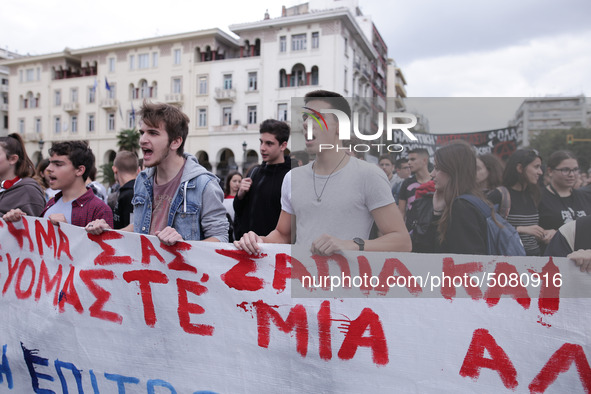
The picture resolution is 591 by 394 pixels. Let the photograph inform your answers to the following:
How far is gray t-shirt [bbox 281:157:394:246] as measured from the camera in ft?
6.89

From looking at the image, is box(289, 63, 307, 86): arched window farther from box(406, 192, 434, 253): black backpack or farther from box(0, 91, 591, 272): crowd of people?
box(406, 192, 434, 253): black backpack

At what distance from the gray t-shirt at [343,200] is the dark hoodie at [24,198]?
6.92 ft

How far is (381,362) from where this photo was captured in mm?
2027

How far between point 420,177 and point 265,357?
1.03m

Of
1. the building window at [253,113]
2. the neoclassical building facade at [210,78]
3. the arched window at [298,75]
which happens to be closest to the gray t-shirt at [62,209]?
the neoclassical building facade at [210,78]

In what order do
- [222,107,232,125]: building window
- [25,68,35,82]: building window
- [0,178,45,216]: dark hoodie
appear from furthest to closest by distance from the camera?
1. [25,68,35,82]: building window
2. [222,107,232,125]: building window
3. [0,178,45,216]: dark hoodie

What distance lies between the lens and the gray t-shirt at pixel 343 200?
210 centimetres

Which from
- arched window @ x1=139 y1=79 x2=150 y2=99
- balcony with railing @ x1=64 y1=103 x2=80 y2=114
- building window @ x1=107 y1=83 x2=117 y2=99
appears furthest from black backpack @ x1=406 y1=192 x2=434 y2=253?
balcony with railing @ x1=64 y1=103 x2=80 y2=114

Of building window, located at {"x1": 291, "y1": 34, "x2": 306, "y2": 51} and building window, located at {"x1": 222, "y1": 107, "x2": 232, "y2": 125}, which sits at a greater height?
building window, located at {"x1": 291, "y1": 34, "x2": 306, "y2": 51}

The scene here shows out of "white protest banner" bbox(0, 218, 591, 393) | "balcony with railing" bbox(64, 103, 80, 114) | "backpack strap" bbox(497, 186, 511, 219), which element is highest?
"balcony with railing" bbox(64, 103, 80, 114)

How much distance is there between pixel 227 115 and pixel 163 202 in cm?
3256

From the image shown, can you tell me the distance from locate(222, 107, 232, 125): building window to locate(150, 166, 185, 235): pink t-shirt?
3231cm

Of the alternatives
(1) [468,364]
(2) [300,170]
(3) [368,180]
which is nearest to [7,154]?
(2) [300,170]

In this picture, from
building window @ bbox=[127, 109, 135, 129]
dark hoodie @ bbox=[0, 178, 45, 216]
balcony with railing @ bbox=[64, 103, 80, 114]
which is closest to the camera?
dark hoodie @ bbox=[0, 178, 45, 216]
